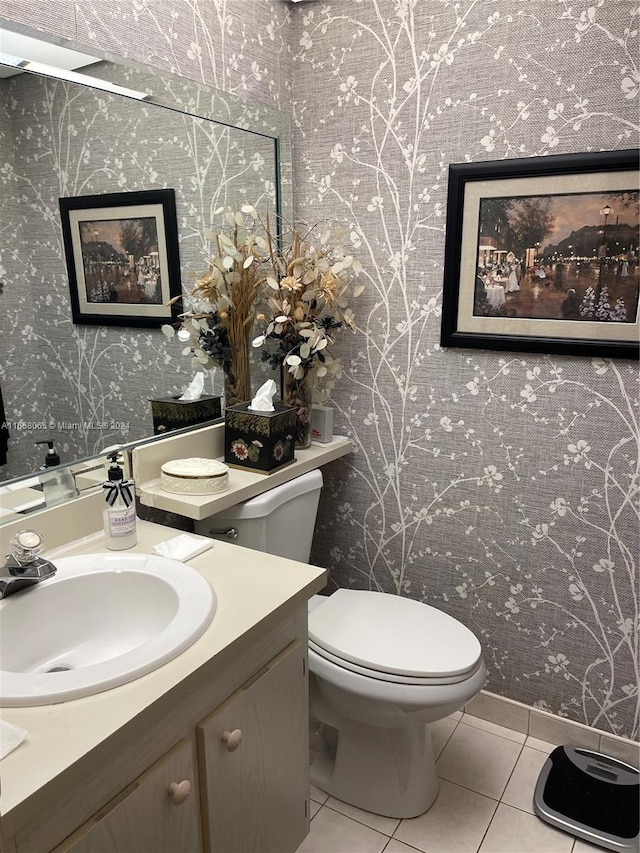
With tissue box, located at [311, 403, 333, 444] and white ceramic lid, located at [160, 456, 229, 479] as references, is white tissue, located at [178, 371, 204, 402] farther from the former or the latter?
tissue box, located at [311, 403, 333, 444]

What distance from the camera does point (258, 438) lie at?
1.69 meters

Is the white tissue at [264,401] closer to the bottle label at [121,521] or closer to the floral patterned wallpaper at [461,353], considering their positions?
the floral patterned wallpaper at [461,353]

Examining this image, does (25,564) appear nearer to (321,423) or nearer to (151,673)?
(151,673)

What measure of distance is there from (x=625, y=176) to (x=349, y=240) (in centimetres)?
77

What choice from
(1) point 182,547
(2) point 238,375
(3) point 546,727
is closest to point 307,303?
(2) point 238,375

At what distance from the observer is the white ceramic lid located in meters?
1.53

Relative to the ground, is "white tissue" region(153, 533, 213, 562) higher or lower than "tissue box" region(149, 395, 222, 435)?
lower

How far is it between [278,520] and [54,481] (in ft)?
1.98

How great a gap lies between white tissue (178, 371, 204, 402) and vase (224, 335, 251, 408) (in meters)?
0.09

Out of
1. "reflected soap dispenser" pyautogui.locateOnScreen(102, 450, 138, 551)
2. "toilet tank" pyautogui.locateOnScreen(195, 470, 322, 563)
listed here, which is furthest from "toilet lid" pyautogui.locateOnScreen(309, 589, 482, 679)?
"reflected soap dispenser" pyautogui.locateOnScreen(102, 450, 138, 551)

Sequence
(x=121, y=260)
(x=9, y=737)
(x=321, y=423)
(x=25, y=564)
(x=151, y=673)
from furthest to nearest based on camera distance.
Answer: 1. (x=321, y=423)
2. (x=121, y=260)
3. (x=25, y=564)
4. (x=151, y=673)
5. (x=9, y=737)

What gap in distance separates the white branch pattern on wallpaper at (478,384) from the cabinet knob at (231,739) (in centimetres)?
103

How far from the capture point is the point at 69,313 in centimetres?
138

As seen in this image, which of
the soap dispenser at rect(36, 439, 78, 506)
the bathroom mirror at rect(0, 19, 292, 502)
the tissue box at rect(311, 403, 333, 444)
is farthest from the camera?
the tissue box at rect(311, 403, 333, 444)
